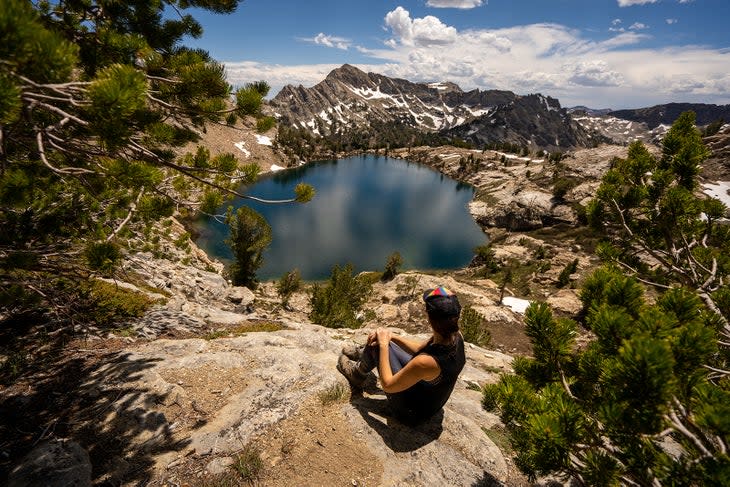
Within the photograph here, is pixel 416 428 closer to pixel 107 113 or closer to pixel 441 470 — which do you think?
pixel 441 470

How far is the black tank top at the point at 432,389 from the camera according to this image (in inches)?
182

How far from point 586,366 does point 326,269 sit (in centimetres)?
5243

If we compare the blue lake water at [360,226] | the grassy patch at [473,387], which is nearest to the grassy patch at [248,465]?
the grassy patch at [473,387]

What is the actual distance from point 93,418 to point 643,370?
7.33 m

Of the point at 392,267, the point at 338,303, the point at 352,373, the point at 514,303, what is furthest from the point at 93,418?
the point at 392,267

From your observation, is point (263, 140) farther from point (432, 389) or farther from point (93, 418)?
point (432, 389)

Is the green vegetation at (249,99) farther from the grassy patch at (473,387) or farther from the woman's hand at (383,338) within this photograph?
the grassy patch at (473,387)

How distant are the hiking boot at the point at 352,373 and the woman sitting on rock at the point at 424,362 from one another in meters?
0.16

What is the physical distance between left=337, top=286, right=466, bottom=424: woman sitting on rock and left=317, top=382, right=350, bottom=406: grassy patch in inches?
23.2

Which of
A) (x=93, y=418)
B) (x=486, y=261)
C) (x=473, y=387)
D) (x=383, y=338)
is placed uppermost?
(x=383, y=338)

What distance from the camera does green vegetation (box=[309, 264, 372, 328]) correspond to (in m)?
21.5

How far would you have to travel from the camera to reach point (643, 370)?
193cm

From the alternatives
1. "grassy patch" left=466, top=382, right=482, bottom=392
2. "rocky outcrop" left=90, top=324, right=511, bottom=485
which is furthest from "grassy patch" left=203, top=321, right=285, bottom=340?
"grassy patch" left=466, top=382, right=482, bottom=392

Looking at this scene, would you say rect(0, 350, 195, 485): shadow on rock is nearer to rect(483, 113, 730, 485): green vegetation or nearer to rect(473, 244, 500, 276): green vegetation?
rect(483, 113, 730, 485): green vegetation
